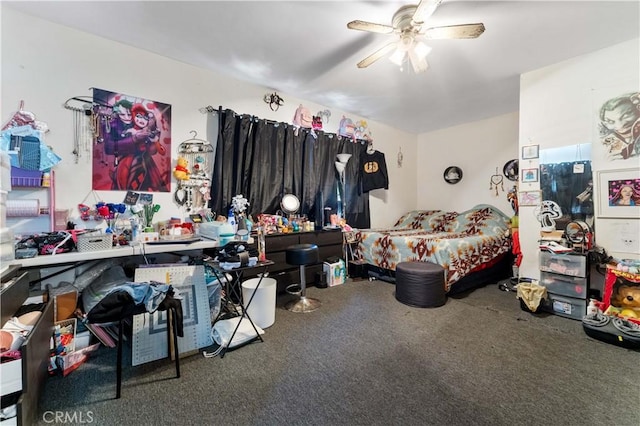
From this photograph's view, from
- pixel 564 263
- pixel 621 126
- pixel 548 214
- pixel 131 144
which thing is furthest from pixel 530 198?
pixel 131 144

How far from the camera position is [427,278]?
2.72 metres

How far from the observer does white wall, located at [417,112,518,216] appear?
4.32 metres

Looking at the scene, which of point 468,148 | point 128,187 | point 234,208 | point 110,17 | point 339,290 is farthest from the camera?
point 468,148

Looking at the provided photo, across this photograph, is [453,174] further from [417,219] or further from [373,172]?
[373,172]

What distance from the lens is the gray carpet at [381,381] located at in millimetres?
1362

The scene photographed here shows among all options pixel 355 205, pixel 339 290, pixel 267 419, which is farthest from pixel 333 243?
pixel 267 419

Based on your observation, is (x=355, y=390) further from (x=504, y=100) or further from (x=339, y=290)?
(x=504, y=100)

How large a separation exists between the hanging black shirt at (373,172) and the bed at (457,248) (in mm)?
918

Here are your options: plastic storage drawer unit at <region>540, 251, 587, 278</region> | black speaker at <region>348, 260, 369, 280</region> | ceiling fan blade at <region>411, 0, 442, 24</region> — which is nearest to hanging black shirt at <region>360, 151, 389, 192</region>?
black speaker at <region>348, 260, 369, 280</region>

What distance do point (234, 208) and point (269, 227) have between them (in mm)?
458

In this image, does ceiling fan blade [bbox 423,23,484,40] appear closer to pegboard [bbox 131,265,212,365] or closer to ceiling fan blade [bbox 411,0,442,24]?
ceiling fan blade [bbox 411,0,442,24]

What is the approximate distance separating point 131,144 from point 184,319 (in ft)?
5.69

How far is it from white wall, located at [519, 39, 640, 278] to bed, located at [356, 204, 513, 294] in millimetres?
502

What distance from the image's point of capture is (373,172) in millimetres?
4406
